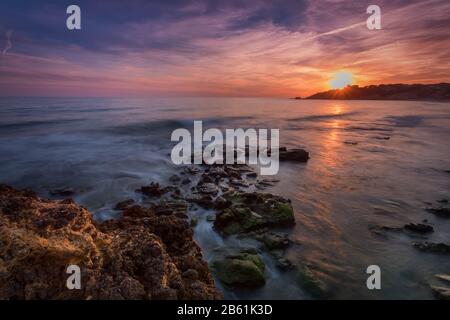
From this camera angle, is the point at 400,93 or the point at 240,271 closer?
the point at 240,271

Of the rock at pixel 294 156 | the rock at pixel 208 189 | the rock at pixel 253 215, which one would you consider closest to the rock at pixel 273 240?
the rock at pixel 253 215

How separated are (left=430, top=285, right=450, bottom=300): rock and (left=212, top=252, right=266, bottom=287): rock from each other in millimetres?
3113

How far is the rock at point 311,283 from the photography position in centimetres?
565

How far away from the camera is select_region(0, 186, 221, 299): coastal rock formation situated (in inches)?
133

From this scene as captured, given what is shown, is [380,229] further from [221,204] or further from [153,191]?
[153,191]

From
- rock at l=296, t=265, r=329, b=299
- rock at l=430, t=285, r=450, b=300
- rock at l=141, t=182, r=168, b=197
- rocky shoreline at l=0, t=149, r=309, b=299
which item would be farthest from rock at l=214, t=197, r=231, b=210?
rock at l=430, t=285, r=450, b=300

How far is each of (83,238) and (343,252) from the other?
564cm

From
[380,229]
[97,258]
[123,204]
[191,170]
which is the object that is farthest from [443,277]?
[191,170]

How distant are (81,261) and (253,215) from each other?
5211mm

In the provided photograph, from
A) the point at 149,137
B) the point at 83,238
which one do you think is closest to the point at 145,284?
the point at 83,238

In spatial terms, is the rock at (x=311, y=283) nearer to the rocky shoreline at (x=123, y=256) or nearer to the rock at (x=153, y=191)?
the rocky shoreline at (x=123, y=256)

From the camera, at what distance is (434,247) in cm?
707

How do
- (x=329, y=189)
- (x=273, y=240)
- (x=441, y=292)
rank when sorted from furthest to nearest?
(x=329, y=189) < (x=273, y=240) < (x=441, y=292)

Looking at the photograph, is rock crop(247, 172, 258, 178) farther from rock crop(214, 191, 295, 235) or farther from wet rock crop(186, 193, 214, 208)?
rock crop(214, 191, 295, 235)
